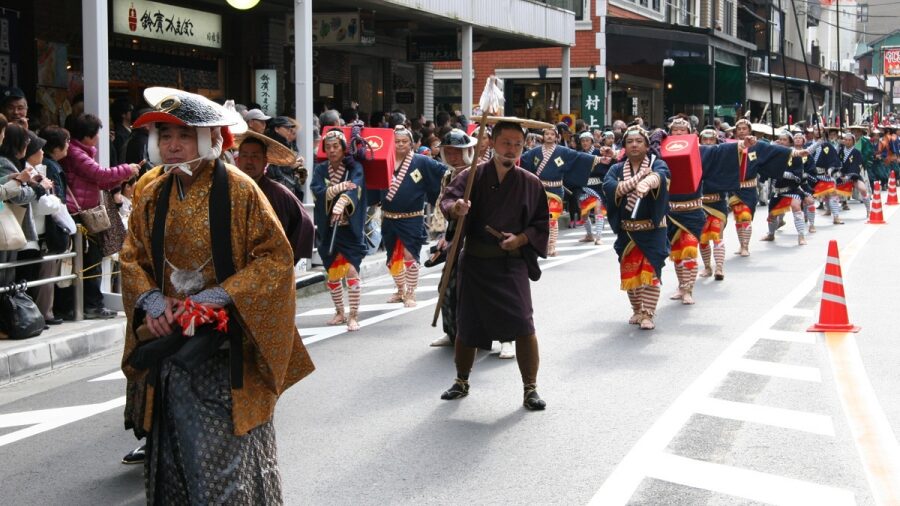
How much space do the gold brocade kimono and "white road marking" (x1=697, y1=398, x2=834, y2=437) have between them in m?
3.46

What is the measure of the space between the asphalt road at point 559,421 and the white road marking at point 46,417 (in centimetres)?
2

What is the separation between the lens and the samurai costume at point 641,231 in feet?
33.1

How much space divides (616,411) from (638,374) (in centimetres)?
118

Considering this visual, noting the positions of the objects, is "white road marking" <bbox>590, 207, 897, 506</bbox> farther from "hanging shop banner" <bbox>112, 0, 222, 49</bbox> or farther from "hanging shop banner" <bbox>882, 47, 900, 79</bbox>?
"hanging shop banner" <bbox>882, 47, 900, 79</bbox>

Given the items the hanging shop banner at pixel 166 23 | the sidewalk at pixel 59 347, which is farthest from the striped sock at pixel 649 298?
the hanging shop banner at pixel 166 23

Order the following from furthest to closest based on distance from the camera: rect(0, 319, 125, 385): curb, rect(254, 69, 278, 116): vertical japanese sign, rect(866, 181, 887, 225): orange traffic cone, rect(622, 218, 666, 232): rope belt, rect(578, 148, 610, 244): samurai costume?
rect(866, 181, 887, 225): orange traffic cone < rect(254, 69, 278, 116): vertical japanese sign < rect(578, 148, 610, 244): samurai costume < rect(622, 218, 666, 232): rope belt < rect(0, 319, 125, 385): curb

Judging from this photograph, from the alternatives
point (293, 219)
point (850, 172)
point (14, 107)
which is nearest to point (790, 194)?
point (850, 172)

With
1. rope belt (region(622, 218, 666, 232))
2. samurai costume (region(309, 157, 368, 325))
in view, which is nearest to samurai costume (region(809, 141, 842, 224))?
rope belt (region(622, 218, 666, 232))

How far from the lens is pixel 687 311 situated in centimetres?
1116

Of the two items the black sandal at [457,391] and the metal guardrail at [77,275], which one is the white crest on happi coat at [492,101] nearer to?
the black sandal at [457,391]

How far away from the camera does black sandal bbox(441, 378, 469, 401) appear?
738cm

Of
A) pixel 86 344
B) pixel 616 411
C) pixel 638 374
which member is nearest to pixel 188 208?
pixel 616 411

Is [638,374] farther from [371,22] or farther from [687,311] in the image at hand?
[371,22]

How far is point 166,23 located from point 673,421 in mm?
12061
